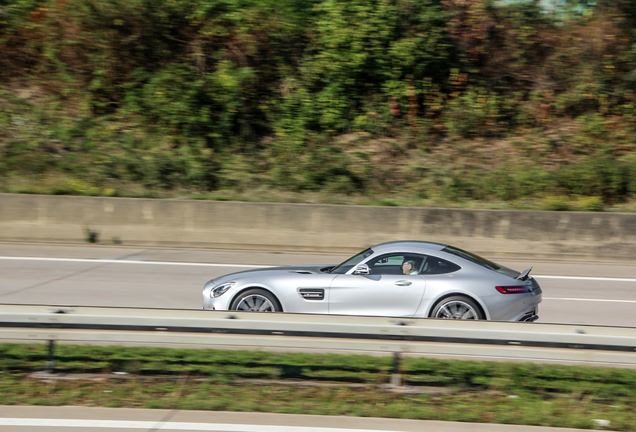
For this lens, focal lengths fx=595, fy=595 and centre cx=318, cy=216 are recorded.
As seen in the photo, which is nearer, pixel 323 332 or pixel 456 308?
pixel 323 332

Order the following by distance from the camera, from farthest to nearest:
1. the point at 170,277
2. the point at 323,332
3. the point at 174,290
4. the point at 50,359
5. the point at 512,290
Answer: the point at 170,277 → the point at 174,290 → the point at 512,290 → the point at 50,359 → the point at 323,332

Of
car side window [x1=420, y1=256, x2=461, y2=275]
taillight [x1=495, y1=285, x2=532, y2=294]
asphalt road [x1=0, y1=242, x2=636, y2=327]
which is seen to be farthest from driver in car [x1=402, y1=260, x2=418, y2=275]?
asphalt road [x1=0, y1=242, x2=636, y2=327]

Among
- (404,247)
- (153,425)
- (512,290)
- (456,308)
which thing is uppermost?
(404,247)

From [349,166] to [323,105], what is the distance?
11.4 ft

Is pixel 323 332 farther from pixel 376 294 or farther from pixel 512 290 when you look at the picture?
pixel 512 290

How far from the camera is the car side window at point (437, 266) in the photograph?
7707 millimetres

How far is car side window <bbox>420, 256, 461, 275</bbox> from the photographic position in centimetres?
771

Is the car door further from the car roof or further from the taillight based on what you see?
the taillight

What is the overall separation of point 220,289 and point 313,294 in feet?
4.14

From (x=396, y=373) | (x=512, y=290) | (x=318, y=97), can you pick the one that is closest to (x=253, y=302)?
(x=396, y=373)

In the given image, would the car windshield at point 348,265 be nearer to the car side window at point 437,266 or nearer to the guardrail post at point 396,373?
the car side window at point 437,266

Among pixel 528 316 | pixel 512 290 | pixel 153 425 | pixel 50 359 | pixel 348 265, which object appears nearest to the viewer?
pixel 153 425

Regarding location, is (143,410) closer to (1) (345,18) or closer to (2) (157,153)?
(2) (157,153)

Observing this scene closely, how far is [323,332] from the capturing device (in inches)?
216
